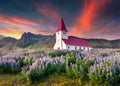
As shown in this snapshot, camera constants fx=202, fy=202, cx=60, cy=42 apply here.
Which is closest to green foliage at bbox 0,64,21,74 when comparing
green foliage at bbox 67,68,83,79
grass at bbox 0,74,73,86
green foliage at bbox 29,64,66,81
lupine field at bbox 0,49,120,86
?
lupine field at bbox 0,49,120,86

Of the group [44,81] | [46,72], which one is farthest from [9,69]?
[44,81]

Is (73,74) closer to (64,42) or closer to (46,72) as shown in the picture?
(46,72)

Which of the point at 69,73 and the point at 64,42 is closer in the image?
the point at 69,73

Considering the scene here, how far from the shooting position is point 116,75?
8328mm

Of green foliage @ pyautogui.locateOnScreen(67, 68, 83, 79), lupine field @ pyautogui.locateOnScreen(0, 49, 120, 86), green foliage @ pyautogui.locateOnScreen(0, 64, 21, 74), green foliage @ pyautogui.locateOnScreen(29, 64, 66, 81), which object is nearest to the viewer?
lupine field @ pyautogui.locateOnScreen(0, 49, 120, 86)

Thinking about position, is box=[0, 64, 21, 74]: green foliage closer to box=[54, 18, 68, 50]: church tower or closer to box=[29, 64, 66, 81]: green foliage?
box=[29, 64, 66, 81]: green foliage

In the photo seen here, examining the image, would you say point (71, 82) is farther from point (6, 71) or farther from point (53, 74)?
point (6, 71)

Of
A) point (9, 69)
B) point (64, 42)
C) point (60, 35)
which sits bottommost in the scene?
point (9, 69)

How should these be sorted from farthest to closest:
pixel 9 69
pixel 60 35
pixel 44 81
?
1. pixel 60 35
2. pixel 9 69
3. pixel 44 81

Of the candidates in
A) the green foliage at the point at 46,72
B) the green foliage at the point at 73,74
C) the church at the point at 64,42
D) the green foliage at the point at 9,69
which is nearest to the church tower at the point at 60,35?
the church at the point at 64,42

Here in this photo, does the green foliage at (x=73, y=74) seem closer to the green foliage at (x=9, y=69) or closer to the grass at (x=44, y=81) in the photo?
the grass at (x=44, y=81)

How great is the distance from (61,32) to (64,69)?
14640cm

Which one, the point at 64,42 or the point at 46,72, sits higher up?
the point at 64,42

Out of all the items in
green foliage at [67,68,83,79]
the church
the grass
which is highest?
the church
